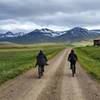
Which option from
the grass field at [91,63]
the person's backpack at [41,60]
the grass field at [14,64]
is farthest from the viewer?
the grass field at [91,63]

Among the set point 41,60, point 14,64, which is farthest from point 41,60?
point 14,64

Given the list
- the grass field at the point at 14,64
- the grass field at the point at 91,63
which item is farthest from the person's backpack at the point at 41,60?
the grass field at the point at 91,63

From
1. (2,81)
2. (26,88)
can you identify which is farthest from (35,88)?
(2,81)

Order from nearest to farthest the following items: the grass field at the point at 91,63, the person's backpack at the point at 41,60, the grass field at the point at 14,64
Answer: the person's backpack at the point at 41,60
the grass field at the point at 14,64
the grass field at the point at 91,63

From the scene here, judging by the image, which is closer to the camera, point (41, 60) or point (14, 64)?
point (41, 60)

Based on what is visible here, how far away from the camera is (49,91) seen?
782 inches

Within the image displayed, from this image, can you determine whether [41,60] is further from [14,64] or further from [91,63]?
[14,64]

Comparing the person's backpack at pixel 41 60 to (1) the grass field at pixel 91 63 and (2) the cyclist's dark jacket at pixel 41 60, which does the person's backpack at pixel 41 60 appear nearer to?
(2) the cyclist's dark jacket at pixel 41 60

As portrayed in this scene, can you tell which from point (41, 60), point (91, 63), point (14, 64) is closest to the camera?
point (41, 60)

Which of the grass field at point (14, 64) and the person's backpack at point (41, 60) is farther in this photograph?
the grass field at point (14, 64)

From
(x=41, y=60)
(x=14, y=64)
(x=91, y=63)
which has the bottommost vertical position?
(x=14, y=64)

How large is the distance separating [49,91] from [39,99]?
3.14 meters

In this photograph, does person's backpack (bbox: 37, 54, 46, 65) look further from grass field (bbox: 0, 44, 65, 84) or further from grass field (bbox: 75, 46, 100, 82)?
grass field (bbox: 75, 46, 100, 82)

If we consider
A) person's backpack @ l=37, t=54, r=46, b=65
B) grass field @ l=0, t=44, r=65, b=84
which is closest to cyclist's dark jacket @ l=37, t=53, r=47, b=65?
person's backpack @ l=37, t=54, r=46, b=65
